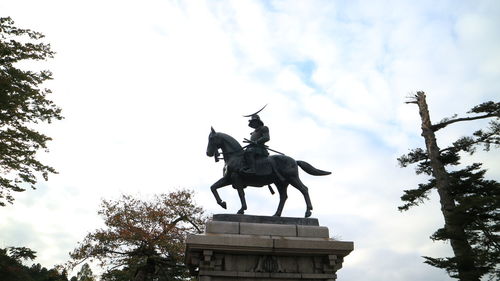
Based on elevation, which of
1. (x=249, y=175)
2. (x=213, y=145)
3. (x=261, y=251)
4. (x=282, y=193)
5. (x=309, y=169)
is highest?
(x=213, y=145)

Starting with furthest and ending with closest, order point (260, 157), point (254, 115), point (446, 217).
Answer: point (446, 217) < point (254, 115) < point (260, 157)

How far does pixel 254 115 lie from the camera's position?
10.9 meters

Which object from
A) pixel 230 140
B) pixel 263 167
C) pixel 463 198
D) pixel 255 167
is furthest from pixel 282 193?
pixel 463 198

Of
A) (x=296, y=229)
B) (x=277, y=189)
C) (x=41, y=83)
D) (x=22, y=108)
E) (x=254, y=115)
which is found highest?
(x=41, y=83)

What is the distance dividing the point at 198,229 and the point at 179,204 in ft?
6.71

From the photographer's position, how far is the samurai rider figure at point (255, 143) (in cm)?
991

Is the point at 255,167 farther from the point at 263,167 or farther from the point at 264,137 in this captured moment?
the point at 264,137

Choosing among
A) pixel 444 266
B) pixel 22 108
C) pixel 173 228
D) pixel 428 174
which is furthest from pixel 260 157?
pixel 173 228

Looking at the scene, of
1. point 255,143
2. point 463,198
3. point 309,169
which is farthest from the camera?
point 463,198

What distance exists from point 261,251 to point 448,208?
41.4ft

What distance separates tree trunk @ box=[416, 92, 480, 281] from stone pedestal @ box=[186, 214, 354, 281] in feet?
29.7

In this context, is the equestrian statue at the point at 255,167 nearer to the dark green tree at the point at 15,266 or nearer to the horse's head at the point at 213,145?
the horse's head at the point at 213,145

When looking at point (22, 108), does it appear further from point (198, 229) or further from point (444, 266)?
point (444, 266)

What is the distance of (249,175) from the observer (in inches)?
→ 388
